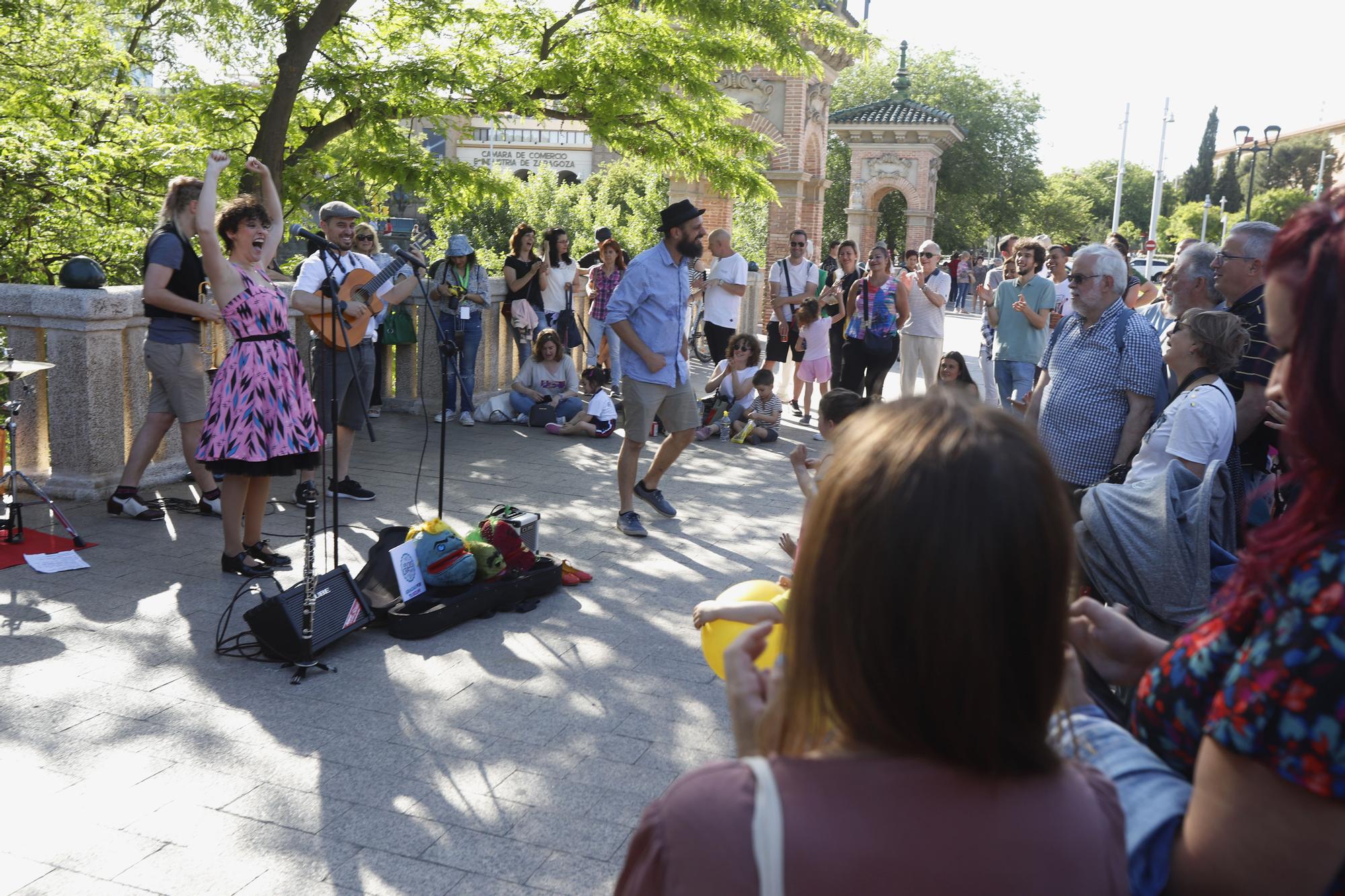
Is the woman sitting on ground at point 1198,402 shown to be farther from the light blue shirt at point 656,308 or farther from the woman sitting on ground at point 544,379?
the woman sitting on ground at point 544,379

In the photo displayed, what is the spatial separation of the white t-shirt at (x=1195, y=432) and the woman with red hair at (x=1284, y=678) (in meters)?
2.93

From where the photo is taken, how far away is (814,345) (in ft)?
40.8

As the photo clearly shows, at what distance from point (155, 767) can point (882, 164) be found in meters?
36.0

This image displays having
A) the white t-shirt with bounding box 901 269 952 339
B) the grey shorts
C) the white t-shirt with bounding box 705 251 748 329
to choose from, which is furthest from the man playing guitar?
the white t-shirt with bounding box 901 269 952 339

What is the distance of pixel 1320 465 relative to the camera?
1.30m

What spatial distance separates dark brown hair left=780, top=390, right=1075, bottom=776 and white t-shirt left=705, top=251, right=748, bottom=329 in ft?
34.9

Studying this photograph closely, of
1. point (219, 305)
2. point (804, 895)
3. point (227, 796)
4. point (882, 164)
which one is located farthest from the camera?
point (882, 164)

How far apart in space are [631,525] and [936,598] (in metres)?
6.21

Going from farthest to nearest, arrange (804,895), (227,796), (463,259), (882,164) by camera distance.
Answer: (882,164) → (463,259) → (227,796) → (804,895)

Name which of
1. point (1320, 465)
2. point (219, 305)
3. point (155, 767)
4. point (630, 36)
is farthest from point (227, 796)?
point (630, 36)

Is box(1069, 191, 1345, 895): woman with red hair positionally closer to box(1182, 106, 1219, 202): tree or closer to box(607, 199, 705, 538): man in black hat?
box(607, 199, 705, 538): man in black hat

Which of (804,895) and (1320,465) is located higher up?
(1320,465)

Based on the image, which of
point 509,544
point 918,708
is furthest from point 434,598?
point 918,708

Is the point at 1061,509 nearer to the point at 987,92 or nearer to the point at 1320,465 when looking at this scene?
the point at 1320,465
